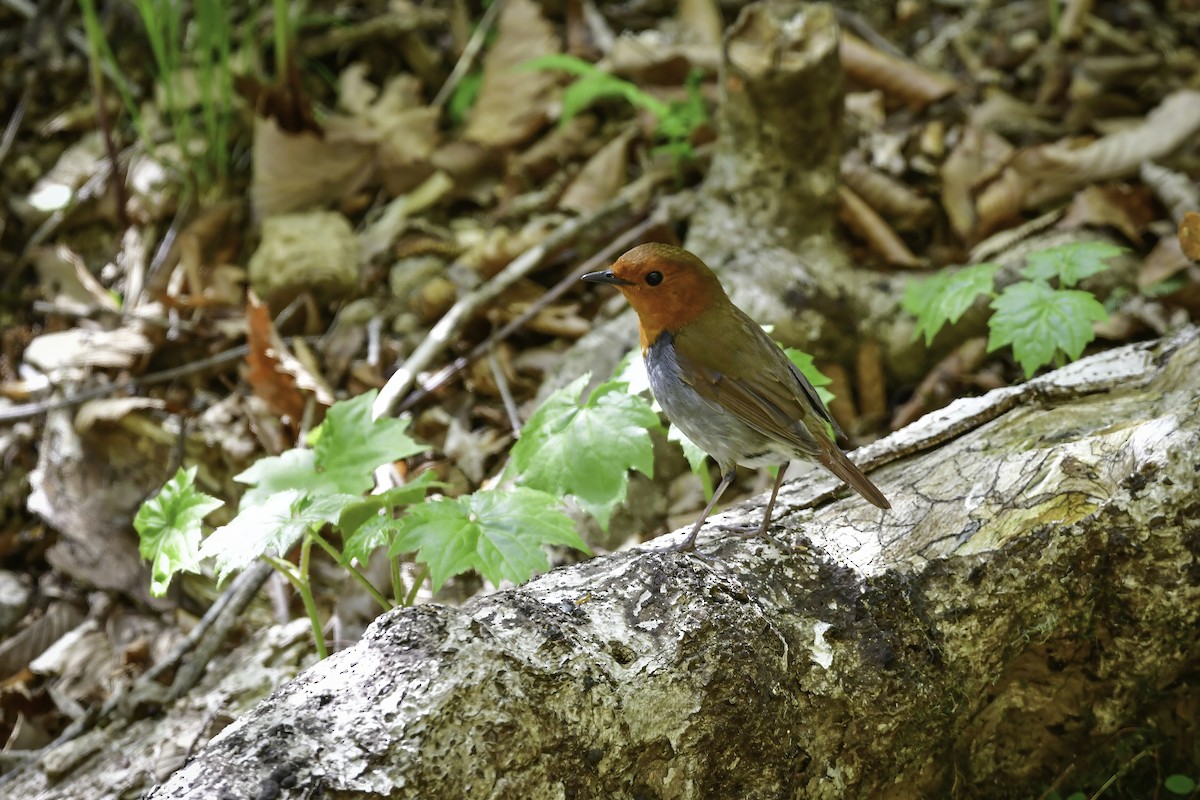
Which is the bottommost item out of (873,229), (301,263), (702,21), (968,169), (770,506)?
(873,229)

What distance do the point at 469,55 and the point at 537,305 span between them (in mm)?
2035

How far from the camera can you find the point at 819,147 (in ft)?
13.6

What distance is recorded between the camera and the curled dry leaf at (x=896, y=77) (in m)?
4.95

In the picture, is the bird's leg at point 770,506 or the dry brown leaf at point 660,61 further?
the dry brown leaf at point 660,61

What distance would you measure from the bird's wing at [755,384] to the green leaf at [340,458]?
78cm

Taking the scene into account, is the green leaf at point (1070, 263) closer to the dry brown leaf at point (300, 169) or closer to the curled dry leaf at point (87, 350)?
the dry brown leaf at point (300, 169)

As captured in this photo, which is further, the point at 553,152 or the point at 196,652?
the point at 553,152

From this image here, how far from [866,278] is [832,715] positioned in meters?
2.73

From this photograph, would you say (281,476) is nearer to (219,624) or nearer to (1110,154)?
(219,624)

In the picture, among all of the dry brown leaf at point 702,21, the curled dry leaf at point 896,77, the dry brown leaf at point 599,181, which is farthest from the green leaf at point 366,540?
the dry brown leaf at point 702,21

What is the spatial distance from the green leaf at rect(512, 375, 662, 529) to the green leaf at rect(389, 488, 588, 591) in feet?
0.63

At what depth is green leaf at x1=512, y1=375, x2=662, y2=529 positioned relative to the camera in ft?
8.34

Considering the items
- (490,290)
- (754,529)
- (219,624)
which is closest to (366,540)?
(754,529)

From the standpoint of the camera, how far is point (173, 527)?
2432 mm
